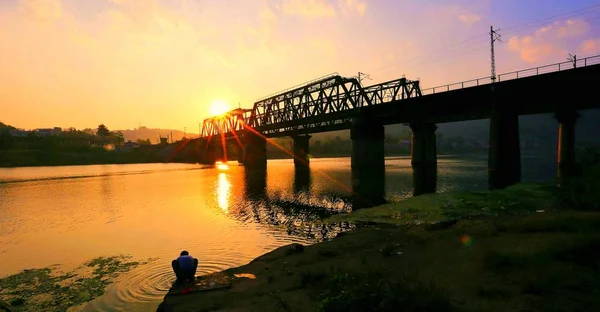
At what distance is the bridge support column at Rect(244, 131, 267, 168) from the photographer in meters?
137

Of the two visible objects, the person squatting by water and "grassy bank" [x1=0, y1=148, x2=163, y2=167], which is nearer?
the person squatting by water

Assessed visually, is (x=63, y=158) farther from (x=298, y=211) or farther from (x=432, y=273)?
(x=432, y=273)

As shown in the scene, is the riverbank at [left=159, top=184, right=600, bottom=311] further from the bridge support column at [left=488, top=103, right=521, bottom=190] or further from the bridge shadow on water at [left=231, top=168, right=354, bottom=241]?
the bridge support column at [left=488, top=103, right=521, bottom=190]

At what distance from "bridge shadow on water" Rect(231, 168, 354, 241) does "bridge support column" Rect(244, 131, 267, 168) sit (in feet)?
287

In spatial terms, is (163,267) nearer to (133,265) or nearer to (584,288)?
(133,265)

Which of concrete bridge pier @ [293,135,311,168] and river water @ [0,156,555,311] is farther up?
concrete bridge pier @ [293,135,311,168]

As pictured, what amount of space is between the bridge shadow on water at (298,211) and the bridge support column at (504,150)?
70.5ft

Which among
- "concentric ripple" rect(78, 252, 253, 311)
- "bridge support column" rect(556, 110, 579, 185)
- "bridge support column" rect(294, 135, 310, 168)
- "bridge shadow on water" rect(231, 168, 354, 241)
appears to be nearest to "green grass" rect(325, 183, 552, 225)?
"bridge shadow on water" rect(231, 168, 354, 241)

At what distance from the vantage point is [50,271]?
1853cm

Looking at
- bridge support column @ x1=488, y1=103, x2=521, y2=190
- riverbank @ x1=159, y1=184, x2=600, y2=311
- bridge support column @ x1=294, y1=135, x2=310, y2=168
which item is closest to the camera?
riverbank @ x1=159, y1=184, x2=600, y2=311

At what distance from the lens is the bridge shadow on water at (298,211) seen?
83.3 feet

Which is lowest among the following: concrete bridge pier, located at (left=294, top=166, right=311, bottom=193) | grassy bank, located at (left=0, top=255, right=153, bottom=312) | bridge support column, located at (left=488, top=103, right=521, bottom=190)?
grassy bank, located at (left=0, top=255, right=153, bottom=312)

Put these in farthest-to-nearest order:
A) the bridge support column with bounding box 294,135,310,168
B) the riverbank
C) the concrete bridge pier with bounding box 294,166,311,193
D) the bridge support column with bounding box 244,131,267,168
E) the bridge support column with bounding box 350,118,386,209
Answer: the bridge support column with bounding box 244,131,267,168 < the bridge support column with bounding box 294,135,310,168 < the bridge support column with bounding box 350,118,386,209 < the concrete bridge pier with bounding box 294,166,311,193 < the riverbank

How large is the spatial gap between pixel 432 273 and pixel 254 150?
5152 inches
